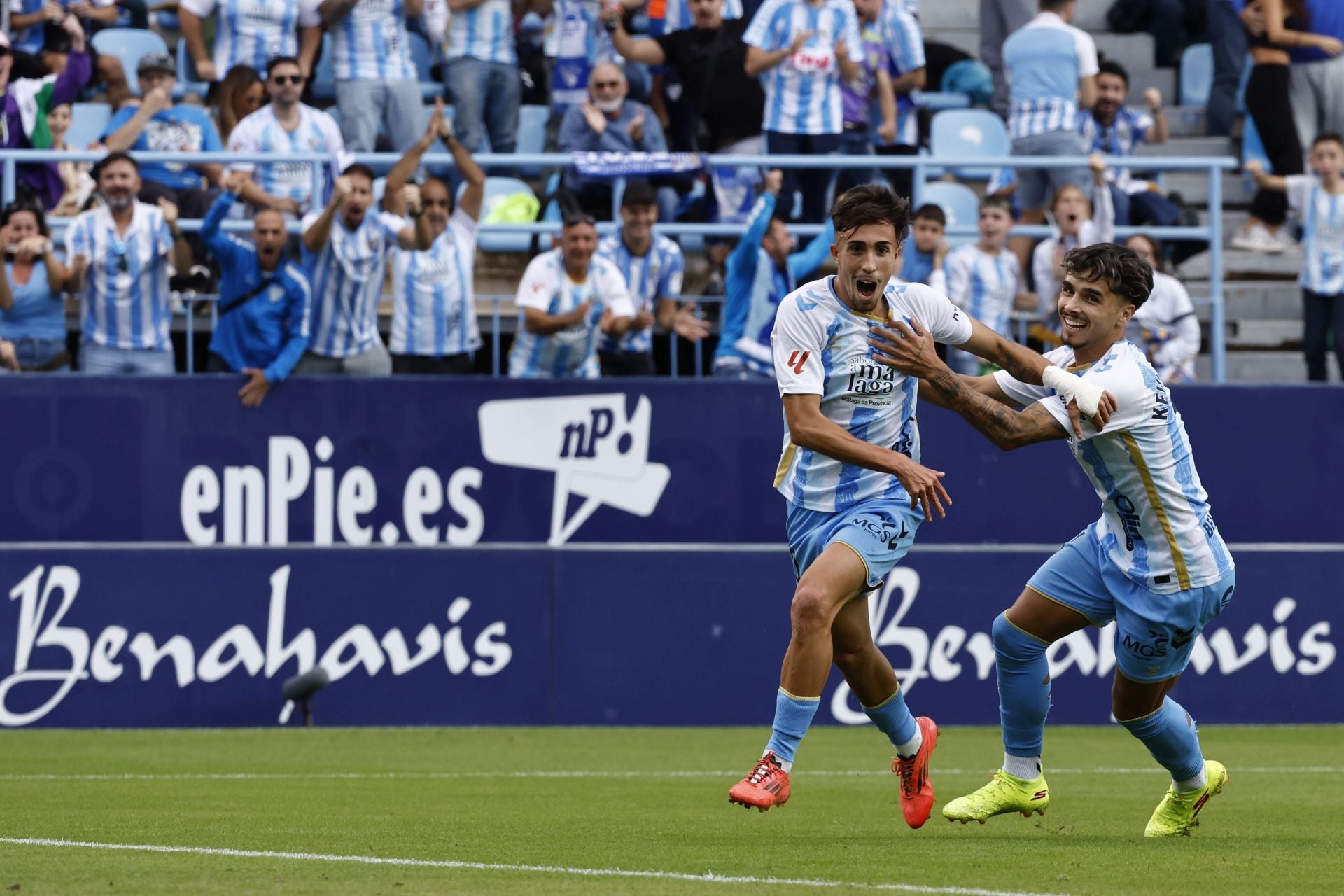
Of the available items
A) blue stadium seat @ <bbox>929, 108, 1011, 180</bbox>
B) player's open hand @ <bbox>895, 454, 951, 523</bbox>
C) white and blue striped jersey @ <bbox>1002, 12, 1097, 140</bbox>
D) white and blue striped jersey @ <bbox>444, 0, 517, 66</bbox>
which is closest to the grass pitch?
player's open hand @ <bbox>895, 454, 951, 523</bbox>

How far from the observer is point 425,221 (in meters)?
12.9

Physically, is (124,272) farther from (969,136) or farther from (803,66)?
(969,136)

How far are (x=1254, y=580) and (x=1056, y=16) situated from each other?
15.3 ft

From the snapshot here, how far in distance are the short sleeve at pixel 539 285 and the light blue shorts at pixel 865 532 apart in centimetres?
577

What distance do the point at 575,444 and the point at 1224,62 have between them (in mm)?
7834

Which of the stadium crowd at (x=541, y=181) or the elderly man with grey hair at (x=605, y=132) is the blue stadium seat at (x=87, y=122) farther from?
the elderly man with grey hair at (x=605, y=132)

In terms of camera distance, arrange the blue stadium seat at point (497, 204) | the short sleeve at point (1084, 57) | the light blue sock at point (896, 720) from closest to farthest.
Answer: the light blue sock at point (896, 720), the blue stadium seat at point (497, 204), the short sleeve at point (1084, 57)

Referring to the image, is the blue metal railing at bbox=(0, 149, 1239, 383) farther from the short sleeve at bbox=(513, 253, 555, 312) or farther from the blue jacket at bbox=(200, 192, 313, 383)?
the short sleeve at bbox=(513, 253, 555, 312)

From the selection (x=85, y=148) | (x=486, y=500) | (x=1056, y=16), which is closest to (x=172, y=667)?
(x=486, y=500)

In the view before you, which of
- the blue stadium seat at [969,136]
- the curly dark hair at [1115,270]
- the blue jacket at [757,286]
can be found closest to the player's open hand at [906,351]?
the curly dark hair at [1115,270]

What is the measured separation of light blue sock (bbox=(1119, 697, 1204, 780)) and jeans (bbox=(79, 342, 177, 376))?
772 centimetres

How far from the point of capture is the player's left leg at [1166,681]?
22.5ft

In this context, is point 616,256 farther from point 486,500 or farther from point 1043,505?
point 1043,505

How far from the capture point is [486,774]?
9.88 m
